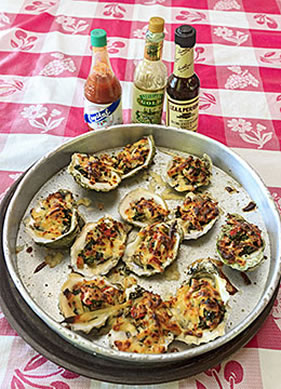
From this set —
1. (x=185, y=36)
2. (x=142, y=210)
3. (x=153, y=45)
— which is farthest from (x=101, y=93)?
(x=142, y=210)

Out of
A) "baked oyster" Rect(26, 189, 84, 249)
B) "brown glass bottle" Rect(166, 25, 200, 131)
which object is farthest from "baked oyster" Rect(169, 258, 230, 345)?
"brown glass bottle" Rect(166, 25, 200, 131)

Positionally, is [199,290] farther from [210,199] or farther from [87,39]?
[87,39]

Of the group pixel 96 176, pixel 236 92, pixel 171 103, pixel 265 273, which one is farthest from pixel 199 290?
pixel 236 92

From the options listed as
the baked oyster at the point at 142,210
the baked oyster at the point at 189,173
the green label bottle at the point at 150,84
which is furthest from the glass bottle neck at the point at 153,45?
the baked oyster at the point at 142,210

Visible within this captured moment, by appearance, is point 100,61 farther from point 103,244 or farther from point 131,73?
point 103,244

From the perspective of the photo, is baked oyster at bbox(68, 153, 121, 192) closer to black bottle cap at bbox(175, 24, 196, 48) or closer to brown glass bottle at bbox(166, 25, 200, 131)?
brown glass bottle at bbox(166, 25, 200, 131)

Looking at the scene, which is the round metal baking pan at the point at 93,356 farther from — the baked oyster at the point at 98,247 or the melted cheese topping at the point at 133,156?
the melted cheese topping at the point at 133,156
